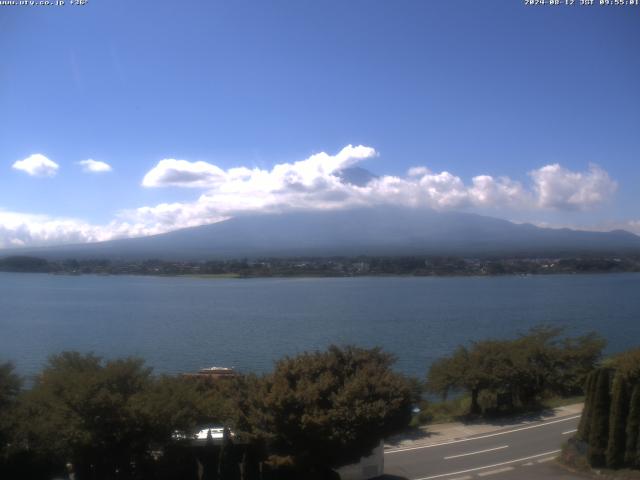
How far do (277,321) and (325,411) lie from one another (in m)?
29.0

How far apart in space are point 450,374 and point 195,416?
26.8 feet

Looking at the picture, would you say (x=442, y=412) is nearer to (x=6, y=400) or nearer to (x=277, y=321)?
(x=6, y=400)

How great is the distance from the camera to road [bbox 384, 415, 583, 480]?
8930 millimetres

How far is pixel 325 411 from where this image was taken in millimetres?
7648

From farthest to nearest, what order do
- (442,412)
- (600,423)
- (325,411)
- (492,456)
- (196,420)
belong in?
(442,412), (492,456), (600,423), (196,420), (325,411)

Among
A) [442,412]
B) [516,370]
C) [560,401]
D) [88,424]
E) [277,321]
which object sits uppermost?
[88,424]

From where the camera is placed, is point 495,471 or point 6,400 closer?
point 6,400

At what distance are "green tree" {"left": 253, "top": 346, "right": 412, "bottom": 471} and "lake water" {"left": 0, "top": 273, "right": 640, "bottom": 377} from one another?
46.2ft

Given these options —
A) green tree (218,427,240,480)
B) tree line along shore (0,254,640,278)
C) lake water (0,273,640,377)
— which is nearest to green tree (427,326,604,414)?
lake water (0,273,640,377)

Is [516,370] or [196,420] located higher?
[196,420]

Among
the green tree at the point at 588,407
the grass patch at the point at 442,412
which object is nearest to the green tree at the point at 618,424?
the green tree at the point at 588,407

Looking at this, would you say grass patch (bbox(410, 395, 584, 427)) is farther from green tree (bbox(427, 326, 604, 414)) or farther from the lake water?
the lake water

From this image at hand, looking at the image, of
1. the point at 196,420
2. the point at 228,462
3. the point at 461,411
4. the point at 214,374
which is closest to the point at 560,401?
the point at 461,411

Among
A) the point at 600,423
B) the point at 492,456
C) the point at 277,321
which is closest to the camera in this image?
the point at 600,423
